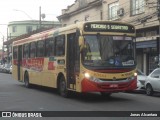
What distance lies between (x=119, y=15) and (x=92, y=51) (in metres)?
19.2

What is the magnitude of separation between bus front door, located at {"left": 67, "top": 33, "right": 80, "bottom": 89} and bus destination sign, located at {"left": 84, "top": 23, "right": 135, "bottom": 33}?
851 mm

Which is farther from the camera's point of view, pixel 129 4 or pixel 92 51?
pixel 129 4

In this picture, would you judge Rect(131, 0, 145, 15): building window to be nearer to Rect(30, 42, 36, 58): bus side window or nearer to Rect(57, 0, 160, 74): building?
Rect(57, 0, 160, 74): building

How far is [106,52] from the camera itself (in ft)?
54.2

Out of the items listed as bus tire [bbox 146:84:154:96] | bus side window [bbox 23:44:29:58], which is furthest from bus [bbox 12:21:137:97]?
bus side window [bbox 23:44:29:58]

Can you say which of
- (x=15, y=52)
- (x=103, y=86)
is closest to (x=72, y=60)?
(x=103, y=86)

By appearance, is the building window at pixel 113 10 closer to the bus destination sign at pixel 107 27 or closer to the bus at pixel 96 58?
the bus at pixel 96 58

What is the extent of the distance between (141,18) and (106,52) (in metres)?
15.5

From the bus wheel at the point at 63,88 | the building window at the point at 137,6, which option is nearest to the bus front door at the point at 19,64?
the bus wheel at the point at 63,88

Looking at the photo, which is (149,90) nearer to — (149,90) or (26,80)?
(149,90)

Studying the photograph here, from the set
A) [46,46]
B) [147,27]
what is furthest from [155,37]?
[46,46]

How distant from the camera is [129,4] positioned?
1320 inches

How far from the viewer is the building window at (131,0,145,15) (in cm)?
3186

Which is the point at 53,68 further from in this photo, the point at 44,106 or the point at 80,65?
the point at 44,106
